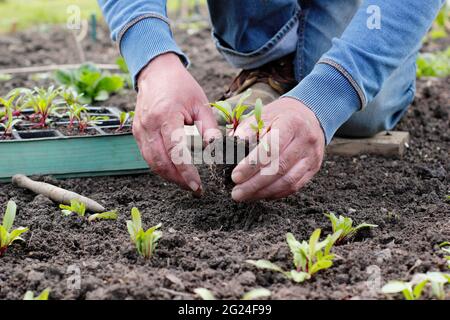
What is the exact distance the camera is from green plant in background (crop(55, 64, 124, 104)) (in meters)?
3.82

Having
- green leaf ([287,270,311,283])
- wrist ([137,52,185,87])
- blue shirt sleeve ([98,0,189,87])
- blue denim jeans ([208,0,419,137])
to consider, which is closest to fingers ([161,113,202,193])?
wrist ([137,52,185,87])

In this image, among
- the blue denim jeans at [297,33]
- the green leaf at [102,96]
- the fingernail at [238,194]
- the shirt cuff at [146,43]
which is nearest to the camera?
the fingernail at [238,194]

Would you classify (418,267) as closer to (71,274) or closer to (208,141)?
(208,141)

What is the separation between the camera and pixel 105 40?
6344 millimetres

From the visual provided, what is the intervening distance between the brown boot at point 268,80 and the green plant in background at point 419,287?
1702mm

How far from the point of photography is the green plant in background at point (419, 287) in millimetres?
1682

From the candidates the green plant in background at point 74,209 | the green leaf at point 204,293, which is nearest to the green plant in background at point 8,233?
the green plant in background at point 74,209

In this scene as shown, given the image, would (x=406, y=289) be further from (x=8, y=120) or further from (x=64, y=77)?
(x=64, y=77)

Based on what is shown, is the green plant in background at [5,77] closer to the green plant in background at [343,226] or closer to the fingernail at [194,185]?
the fingernail at [194,185]

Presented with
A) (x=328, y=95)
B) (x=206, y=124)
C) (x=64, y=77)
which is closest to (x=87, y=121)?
(x=206, y=124)

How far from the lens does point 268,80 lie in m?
3.41

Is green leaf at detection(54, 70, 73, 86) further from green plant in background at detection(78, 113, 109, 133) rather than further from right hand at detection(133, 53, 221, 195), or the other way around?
right hand at detection(133, 53, 221, 195)

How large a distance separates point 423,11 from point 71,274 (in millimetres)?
1581

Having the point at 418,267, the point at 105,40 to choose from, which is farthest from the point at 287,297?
the point at 105,40
